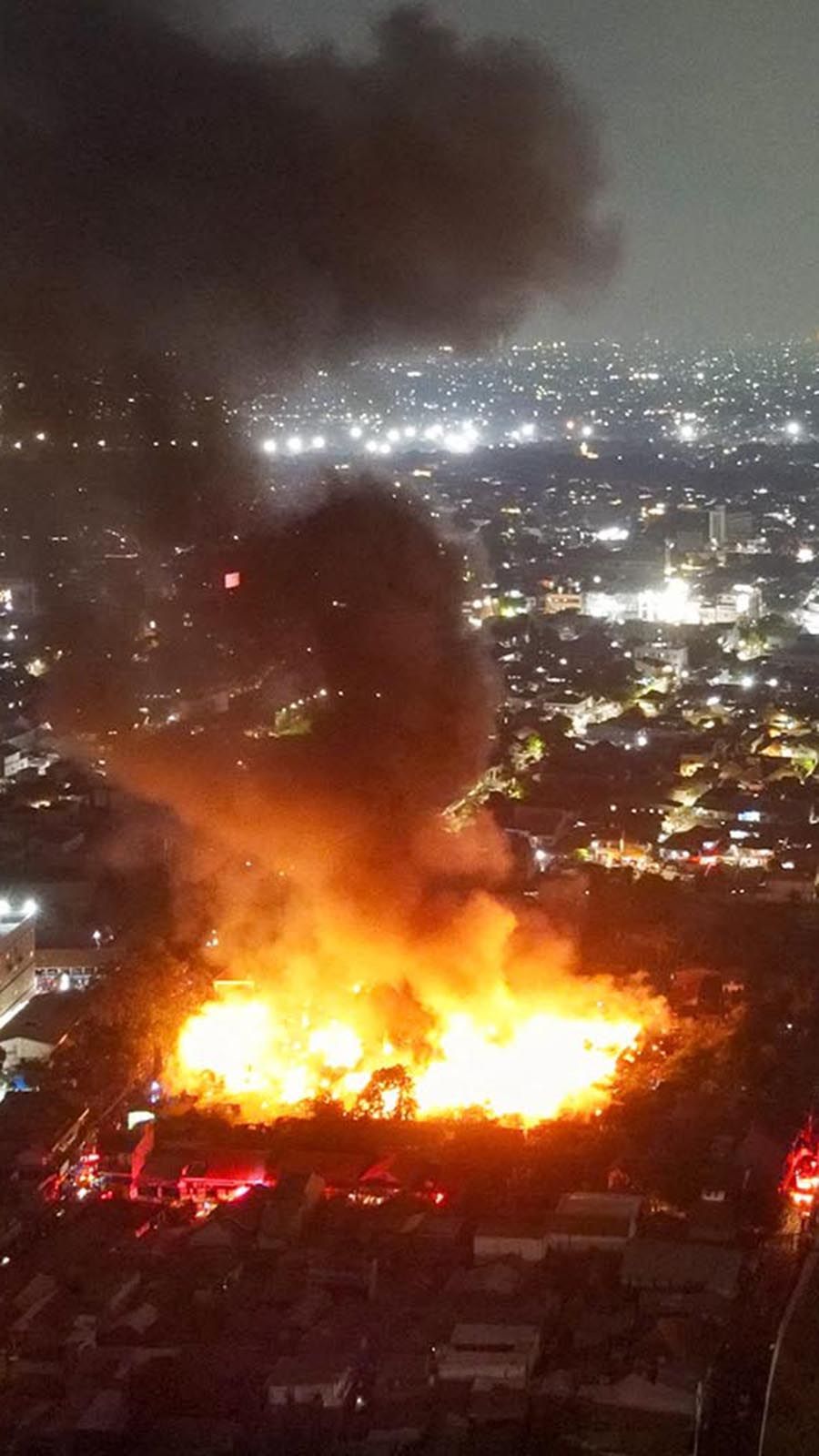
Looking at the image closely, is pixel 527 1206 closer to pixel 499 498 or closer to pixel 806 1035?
pixel 806 1035

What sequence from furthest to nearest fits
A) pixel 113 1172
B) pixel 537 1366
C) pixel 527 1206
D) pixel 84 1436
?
pixel 113 1172
pixel 527 1206
pixel 537 1366
pixel 84 1436

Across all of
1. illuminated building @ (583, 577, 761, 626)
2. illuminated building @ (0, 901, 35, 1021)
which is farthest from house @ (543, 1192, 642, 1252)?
illuminated building @ (583, 577, 761, 626)

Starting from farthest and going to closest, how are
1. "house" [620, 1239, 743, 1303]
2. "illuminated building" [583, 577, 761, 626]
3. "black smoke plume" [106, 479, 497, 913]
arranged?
"illuminated building" [583, 577, 761, 626]
"black smoke plume" [106, 479, 497, 913]
"house" [620, 1239, 743, 1303]

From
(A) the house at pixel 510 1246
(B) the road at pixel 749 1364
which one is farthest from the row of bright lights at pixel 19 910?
(B) the road at pixel 749 1364

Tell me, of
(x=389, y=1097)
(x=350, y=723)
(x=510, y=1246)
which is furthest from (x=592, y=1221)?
(x=350, y=723)

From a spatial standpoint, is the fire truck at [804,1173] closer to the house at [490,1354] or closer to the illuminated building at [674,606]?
the house at [490,1354]

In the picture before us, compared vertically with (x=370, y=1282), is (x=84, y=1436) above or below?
below

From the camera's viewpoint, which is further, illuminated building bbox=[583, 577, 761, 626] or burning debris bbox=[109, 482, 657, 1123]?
illuminated building bbox=[583, 577, 761, 626]

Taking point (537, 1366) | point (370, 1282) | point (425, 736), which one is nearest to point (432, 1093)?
point (370, 1282)

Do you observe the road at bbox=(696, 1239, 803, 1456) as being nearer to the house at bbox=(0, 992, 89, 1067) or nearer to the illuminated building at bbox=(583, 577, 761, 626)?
the house at bbox=(0, 992, 89, 1067)
